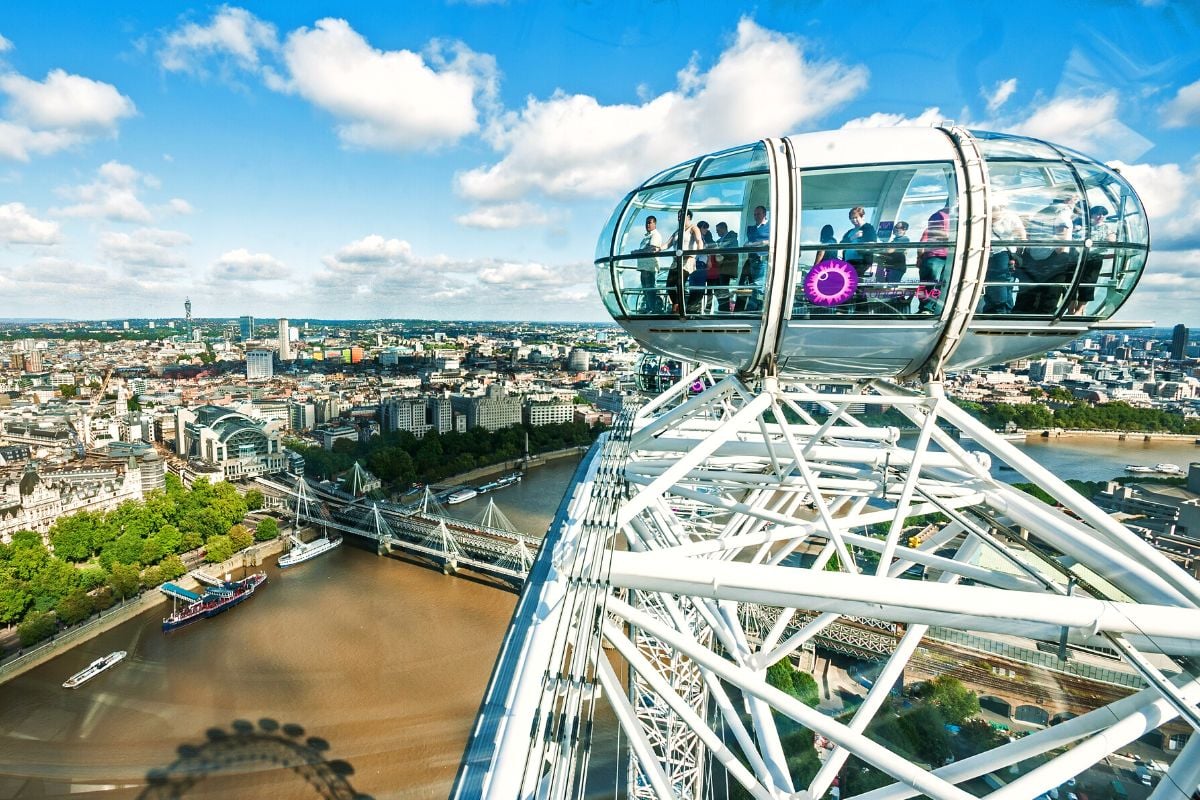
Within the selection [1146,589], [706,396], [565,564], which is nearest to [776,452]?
[706,396]

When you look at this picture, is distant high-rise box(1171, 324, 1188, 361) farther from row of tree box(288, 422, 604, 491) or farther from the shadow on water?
the shadow on water

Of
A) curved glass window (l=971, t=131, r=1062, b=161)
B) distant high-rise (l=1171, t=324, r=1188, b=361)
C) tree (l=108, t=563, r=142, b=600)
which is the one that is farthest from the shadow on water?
distant high-rise (l=1171, t=324, r=1188, b=361)

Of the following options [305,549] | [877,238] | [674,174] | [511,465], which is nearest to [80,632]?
[305,549]

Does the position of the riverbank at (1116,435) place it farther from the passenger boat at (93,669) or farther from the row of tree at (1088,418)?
the passenger boat at (93,669)

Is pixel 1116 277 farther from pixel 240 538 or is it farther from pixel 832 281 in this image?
pixel 240 538

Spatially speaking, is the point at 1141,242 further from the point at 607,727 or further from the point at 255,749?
the point at 255,749
